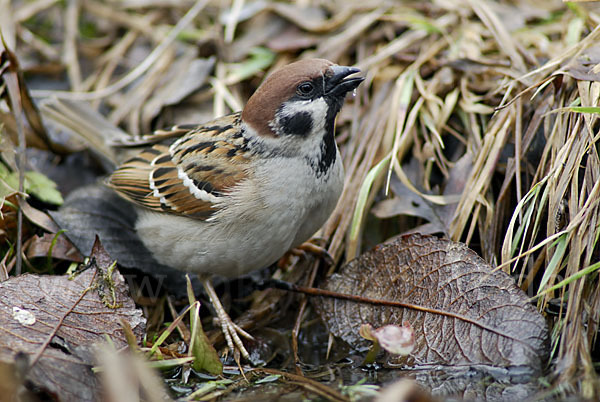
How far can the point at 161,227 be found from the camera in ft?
12.3

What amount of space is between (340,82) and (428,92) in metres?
1.07

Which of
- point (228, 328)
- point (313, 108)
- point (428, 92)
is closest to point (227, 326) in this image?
point (228, 328)

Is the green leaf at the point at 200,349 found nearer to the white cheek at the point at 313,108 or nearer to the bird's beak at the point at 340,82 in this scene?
the white cheek at the point at 313,108

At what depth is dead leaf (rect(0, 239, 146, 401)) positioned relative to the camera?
8.68ft

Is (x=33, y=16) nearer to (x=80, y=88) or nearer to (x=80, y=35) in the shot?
(x=80, y=35)

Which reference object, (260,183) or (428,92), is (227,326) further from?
(428,92)

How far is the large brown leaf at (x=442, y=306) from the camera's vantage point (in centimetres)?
286

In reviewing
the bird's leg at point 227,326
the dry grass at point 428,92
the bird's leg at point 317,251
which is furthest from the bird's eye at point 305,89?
the bird's leg at point 227,326

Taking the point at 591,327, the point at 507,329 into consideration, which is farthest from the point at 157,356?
the point at 591,327

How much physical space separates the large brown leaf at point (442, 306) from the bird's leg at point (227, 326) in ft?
1.59

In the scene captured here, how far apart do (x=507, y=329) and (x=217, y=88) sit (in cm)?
294

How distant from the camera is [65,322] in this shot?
118 inches

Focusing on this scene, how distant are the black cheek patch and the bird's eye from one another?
107 millimetres

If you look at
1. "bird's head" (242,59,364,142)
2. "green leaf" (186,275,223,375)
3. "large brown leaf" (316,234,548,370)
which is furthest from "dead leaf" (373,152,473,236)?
"green leaf" (186,275,223,375)
